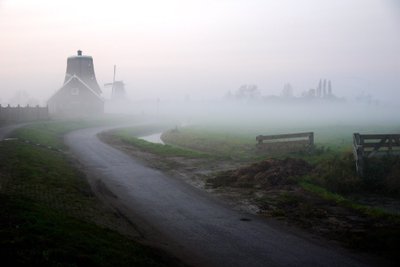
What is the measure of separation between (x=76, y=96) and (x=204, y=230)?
72.1 metres

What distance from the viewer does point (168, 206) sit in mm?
14141

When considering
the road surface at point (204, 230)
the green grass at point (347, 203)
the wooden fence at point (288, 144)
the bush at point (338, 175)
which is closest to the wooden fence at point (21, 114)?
the wooden fence at point (288, 144)

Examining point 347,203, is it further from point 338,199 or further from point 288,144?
point 288,144

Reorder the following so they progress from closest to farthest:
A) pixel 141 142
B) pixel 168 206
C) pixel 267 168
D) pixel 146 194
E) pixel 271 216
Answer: pixel 271 216 → pixel 168 206 → pixel 146 194 → pixel 267 168 → pixel 141 142

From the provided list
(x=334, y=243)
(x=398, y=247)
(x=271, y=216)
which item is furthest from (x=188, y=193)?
(x=398, y=247)

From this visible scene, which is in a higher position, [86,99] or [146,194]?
[86,99]

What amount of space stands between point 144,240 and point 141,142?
27262 millimetres

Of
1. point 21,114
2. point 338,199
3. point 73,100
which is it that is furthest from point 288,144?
point 73,100

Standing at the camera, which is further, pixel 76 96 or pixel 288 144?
pixel 76 96

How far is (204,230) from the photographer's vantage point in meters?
11.3

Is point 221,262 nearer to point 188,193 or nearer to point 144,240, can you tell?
point 144,240

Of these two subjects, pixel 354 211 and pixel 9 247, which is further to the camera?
pixel 354 211

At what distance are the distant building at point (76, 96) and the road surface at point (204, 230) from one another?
200 feet

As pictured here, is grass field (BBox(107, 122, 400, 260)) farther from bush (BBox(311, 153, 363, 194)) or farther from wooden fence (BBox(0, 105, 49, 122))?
wooden fence (BBox(0, 105, 49, 122))
